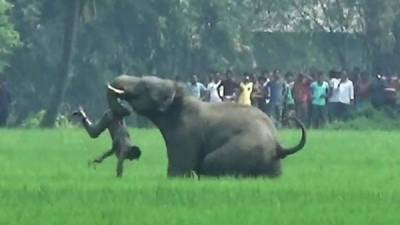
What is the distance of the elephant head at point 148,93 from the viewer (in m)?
22.1

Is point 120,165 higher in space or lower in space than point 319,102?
higher

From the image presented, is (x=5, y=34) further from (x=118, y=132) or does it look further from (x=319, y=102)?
(x=118, y=132)

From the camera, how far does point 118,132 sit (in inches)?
853

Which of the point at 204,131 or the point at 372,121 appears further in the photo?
the point at 372,121

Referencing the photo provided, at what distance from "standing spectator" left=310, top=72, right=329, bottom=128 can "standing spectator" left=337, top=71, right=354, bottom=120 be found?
1.26 feet

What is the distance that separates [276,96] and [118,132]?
98.0ft

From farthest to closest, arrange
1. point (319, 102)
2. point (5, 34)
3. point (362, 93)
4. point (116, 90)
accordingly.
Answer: point (5, 34)
point (362, 93)
point (319, 102)
point (116, 90)

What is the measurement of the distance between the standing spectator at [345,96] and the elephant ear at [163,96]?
28.7 meters

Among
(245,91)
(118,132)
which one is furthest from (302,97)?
(118,132)

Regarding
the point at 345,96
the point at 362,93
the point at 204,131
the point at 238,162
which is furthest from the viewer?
the point at 362,93

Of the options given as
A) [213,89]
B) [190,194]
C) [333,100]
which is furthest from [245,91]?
[190,194]

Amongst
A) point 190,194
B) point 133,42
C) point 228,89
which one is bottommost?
point 228,89

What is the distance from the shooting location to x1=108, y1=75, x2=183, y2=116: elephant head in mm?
22141

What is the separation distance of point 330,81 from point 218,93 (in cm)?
360
